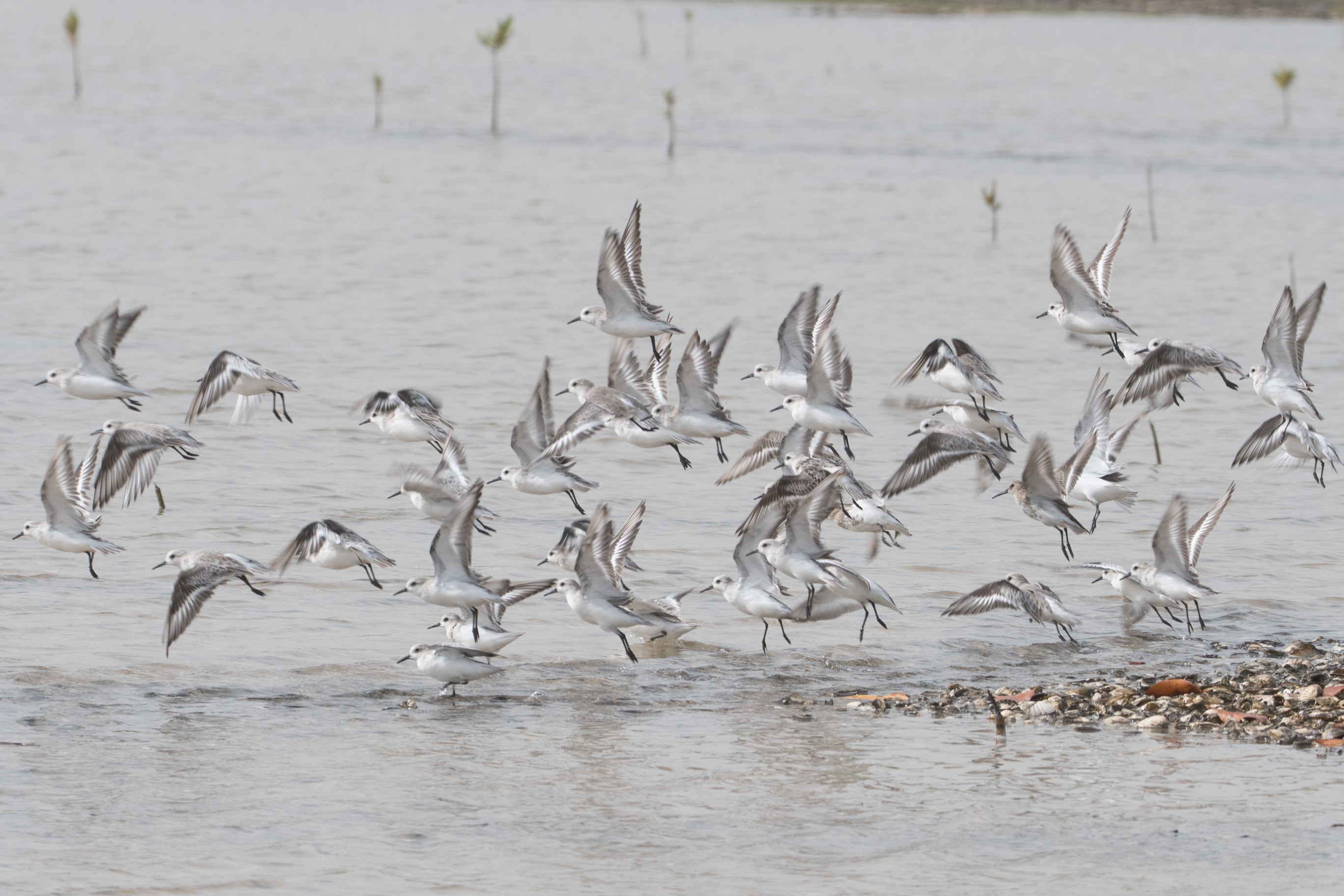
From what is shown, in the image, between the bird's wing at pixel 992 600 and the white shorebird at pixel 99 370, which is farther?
the white shorebird at pixel 99 370


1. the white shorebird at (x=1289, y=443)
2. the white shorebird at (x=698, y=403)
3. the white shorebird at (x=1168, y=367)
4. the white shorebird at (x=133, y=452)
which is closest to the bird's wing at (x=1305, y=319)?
the white shorebird at (x=1168, y=367)

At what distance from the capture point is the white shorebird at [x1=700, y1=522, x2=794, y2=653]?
11.2 metres

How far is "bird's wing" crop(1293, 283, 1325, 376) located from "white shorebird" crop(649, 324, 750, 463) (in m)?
4.19

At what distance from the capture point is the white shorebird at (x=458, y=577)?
10.2 meters

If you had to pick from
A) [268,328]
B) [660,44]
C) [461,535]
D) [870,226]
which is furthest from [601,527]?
[660,44]

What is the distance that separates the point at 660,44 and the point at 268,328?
4882cm

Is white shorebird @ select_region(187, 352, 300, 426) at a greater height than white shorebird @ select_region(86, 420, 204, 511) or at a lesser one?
greater

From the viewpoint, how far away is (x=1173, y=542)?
1161 centimetres

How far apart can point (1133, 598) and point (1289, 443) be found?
217 cm

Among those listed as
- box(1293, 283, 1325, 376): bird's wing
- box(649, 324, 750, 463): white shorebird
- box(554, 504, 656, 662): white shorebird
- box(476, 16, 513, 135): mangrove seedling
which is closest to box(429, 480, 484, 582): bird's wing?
box(554, 504, 656, 662): white shorebird

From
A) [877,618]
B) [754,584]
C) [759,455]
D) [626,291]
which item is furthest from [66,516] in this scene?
[877,618]

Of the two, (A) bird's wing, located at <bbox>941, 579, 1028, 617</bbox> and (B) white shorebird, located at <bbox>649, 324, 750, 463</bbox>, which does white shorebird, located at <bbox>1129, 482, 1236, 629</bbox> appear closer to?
(A) bird's wing, located at <bbox>941, 579, 1028, 617</bbox>

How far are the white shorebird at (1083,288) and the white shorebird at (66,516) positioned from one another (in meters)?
7.11

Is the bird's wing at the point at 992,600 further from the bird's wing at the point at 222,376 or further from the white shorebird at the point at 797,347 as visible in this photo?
the bird's wing at the point at 222,376
